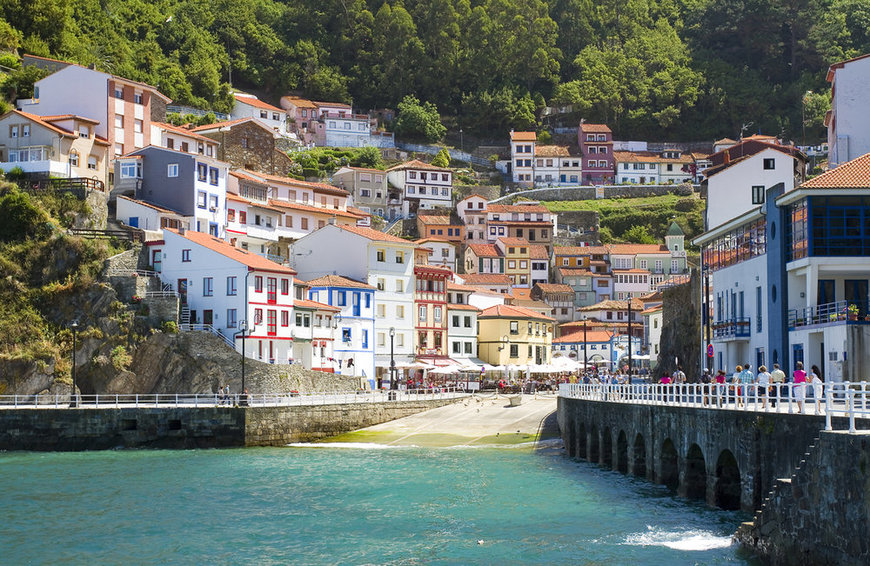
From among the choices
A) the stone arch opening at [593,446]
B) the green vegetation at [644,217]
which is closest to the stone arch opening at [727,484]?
the stone arch opening at [593,446]

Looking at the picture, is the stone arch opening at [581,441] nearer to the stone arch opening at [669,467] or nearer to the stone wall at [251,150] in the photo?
the stone arch opening at [669,467]

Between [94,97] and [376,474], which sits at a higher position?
[94,97]

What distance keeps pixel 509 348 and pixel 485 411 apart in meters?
29.6

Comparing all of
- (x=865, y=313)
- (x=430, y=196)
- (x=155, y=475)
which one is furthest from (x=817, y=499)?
(x=430, y=196)

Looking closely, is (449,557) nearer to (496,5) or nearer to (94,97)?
(94,97)

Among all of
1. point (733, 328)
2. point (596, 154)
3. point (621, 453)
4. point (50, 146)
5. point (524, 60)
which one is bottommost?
point (621, 453)

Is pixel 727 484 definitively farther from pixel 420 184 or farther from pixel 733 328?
pixel 420 184

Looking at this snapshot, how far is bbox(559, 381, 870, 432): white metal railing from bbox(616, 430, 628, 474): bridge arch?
149 cm

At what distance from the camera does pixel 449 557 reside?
29.9 meters

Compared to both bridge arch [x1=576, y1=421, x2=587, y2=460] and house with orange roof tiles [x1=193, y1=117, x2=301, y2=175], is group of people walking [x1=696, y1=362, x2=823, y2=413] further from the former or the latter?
house with orange roof tiles [x1=193, y1=117, x2=301, y2=175]

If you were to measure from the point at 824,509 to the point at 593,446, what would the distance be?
1223 inches

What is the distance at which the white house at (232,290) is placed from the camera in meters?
72.3

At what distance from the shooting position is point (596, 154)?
163m

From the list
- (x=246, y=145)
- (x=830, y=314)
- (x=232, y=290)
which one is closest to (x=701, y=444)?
(x=830, y=314)
